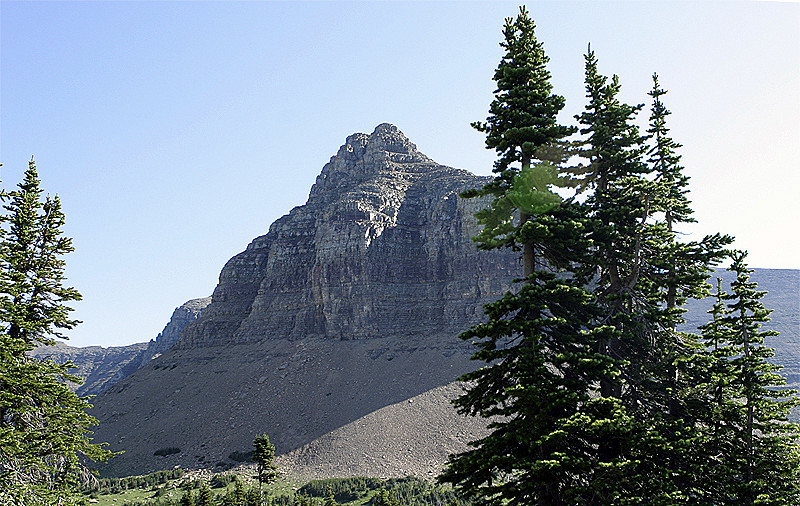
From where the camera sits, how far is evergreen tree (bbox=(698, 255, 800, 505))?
Answer: 1545 cm

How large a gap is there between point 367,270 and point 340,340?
21.8 m

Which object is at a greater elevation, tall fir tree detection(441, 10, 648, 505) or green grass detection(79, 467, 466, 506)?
tall fir tree detection(441, 10, 648, 505)

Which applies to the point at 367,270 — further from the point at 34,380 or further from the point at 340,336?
the point at 34,380

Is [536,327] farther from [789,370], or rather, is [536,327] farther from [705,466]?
[789,370]

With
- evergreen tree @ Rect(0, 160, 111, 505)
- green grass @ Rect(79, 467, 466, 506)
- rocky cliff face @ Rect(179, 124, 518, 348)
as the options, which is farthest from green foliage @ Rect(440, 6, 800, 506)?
rocky cliff face @ Rect(179, 124, 518, 348)

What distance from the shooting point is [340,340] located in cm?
14075

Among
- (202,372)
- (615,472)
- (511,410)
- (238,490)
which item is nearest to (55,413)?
(511,410)

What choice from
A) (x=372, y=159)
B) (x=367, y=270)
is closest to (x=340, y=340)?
(x=367, y=270)

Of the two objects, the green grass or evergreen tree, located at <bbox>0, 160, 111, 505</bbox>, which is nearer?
evergreen tree, located at <bbox>0, 160, 111, 505</bbox>

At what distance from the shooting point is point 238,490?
51875 millimetres

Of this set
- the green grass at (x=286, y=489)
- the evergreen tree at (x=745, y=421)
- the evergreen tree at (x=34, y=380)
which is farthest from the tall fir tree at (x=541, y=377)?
the green grass at (x=286, y=489)

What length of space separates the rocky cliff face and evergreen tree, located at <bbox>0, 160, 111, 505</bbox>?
11959 cm

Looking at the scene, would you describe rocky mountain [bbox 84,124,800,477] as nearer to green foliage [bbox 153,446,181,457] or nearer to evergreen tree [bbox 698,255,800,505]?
green foliage [bbox 153,446,181,457]

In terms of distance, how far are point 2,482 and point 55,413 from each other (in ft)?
10.1
